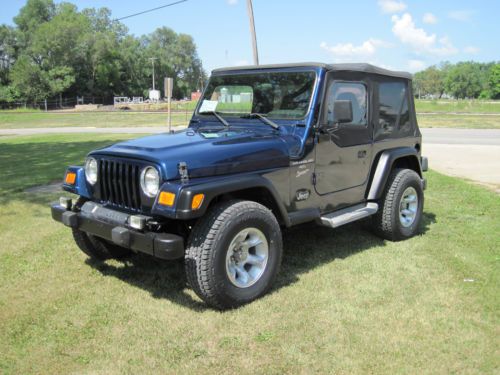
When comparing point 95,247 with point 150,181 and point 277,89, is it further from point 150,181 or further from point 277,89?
point 277,89

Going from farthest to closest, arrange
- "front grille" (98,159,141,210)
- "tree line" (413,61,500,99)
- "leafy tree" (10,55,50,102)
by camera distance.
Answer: "tree line" (413,61,500,99), "leafy tree" (10,55,50,102), "front grille" (98,159,141,210)

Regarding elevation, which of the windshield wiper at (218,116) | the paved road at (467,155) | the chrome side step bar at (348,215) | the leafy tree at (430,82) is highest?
the leafy tree at (430,82)

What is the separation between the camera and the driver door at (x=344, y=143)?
4.58 meters

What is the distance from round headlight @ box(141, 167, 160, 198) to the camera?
366 centimetres

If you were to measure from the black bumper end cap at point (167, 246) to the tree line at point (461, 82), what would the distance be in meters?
119

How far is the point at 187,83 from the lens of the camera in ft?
359

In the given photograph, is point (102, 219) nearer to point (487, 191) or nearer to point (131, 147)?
point (131, 147)

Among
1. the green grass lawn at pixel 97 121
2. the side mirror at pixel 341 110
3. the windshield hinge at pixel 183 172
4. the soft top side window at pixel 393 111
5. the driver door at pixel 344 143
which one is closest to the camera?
the windshield hinge at pixel 183 172

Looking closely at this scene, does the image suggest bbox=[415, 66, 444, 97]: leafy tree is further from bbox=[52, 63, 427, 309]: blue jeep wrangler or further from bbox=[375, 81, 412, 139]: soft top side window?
bbox=[52, 63, 427, 309]: blue jeep wrangler

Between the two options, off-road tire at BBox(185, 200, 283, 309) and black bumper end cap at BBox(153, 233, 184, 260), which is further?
off-road tire at BBox(185, 200, 283, 309)

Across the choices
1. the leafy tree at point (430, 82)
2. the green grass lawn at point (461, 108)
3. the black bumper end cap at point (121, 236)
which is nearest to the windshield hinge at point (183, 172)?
the black bumper end cap at point (121, 236)

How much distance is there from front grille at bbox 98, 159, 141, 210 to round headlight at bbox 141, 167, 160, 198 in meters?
0.07

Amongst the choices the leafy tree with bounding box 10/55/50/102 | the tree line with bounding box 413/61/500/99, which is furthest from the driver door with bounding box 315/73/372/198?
the tree line with bounding box 413/61/500/99

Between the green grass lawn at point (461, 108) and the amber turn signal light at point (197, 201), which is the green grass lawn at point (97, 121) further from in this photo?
the green grass lawn at point (461, 108)
